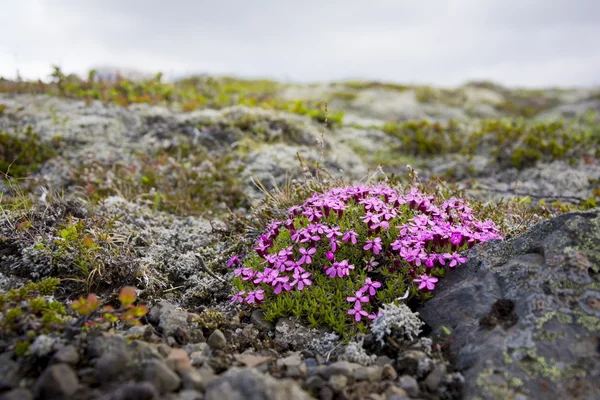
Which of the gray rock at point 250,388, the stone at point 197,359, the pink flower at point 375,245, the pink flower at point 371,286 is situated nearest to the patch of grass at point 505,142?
the pink flower at point 375,245

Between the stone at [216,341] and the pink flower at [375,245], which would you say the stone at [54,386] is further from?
the pink flower at [375,245]

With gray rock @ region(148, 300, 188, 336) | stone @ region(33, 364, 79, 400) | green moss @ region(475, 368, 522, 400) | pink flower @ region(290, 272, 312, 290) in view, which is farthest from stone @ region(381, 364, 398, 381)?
stone @ region(33, 364, 79, 400)

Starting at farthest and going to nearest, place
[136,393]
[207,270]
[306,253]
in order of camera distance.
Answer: [207,270], [306,253], [136,393]

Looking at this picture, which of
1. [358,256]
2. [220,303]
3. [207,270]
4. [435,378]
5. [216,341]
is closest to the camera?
[435,378]

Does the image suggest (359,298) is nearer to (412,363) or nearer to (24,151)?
(412,363)

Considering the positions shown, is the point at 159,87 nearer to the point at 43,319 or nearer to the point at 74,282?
the point at 74,282

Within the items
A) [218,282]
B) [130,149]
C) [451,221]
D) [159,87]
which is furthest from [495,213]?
[159,87]

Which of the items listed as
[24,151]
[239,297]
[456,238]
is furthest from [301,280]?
[24,151]
